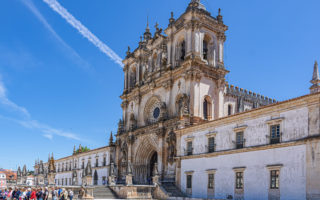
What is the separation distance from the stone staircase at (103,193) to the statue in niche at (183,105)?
10536 millimetres

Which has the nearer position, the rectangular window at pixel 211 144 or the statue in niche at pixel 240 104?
the rectangular window at pixel 211 144

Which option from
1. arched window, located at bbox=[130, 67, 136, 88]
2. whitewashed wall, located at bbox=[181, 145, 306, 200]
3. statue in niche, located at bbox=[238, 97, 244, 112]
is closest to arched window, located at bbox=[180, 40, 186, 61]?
statue in niche, located at bbox=[238, 97, 244, 112]

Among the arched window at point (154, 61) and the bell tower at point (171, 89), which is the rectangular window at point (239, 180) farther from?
the arched window at point (154, 61)

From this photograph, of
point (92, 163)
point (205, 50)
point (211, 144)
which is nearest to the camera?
point (211, 144)

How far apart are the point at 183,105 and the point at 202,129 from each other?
6087mm

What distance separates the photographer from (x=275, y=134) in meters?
21.6

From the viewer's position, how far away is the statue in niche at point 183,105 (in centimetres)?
3319

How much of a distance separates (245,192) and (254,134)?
163 inches

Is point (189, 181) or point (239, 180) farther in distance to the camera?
point (189, 181)

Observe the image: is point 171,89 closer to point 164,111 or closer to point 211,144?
point 164,111

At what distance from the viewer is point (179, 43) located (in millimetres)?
39500

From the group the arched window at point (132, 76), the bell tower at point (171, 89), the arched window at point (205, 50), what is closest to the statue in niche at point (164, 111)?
the bell tower at point (171, 89)

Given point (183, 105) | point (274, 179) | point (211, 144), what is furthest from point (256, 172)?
point (183, 105)

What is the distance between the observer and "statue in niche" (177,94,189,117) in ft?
109
